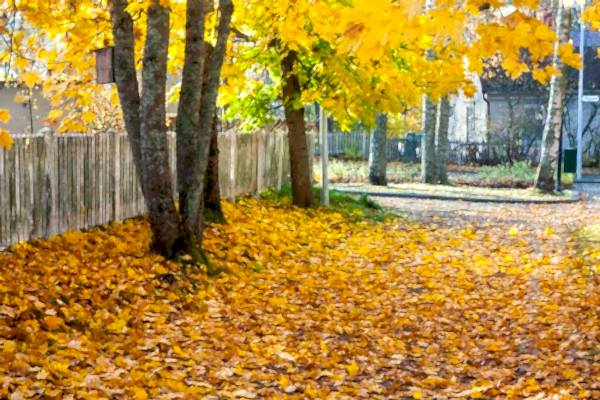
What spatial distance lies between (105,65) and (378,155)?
1928cm

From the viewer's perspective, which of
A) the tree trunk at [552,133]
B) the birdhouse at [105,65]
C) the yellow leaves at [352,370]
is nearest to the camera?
the yellow leaves at [352,370]

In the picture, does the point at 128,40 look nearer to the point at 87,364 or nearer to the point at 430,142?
the point at 87,364

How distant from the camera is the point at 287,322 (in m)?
10.3

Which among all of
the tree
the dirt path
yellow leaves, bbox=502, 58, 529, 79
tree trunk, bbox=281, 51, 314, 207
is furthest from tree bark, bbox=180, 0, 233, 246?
the dirt path

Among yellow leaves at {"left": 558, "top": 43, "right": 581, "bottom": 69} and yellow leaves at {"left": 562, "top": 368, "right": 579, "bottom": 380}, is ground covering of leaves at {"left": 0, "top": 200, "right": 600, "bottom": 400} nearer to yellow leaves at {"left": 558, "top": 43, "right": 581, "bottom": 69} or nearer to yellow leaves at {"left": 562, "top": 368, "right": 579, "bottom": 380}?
yellow leaves at {"left": 562, "top": 368, "right": 579, "bottom": 380}

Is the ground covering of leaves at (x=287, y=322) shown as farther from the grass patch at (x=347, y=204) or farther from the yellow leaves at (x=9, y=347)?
the grass patch at (x=347, y=204)

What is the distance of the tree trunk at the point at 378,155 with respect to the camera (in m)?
30.6

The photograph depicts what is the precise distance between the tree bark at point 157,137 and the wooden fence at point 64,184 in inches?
49.2

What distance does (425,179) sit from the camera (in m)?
33.1

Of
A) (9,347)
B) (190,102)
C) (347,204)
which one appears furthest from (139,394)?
(347,204)

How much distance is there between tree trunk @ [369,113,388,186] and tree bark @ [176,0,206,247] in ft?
59.6

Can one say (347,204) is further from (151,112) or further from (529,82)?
(529,82)

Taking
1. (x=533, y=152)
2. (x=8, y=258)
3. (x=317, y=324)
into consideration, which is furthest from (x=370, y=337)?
(x=533, y=152)

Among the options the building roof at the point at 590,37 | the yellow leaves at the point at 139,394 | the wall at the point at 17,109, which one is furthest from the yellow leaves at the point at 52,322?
the building roof at the point at 590,37
